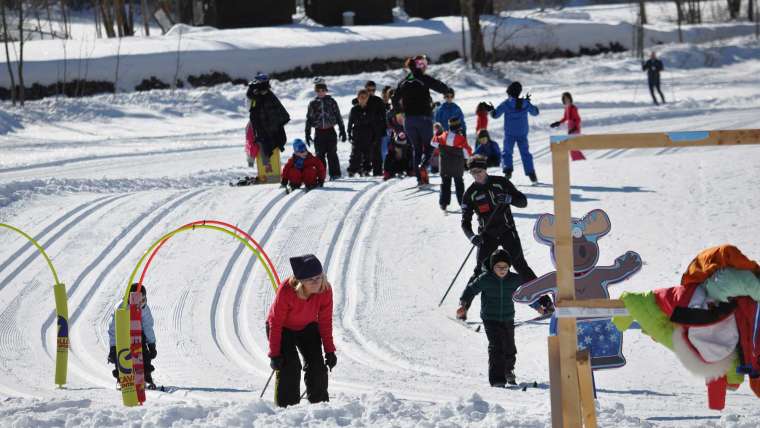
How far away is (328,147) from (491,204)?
7298mm

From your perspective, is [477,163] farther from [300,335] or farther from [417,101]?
[417,101]

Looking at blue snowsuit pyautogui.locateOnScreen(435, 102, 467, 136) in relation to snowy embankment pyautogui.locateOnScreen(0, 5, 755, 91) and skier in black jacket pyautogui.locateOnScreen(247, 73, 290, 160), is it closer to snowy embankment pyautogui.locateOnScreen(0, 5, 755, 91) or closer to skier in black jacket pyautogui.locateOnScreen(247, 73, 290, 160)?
skier in black jacket pyautogui.locateOnScreen(247, 73, 290, 160)

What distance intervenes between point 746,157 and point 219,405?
1087cm

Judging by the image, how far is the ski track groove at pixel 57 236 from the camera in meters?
13.2

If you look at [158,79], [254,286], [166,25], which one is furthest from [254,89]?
[166,25]

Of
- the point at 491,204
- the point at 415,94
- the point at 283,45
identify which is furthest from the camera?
the point at 283,45

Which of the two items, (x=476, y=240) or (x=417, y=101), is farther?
(x=417, y=101)

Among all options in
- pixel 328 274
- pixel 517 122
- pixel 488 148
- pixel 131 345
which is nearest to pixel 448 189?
pixel 517 122

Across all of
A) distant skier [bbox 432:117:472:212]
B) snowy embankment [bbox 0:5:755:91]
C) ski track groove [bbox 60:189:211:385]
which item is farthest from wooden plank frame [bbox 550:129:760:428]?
snowy embankment [bbox 0:5:755:91]

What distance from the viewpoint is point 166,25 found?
46469 millimetres

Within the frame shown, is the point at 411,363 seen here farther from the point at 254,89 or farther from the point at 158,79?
the point at 158,79

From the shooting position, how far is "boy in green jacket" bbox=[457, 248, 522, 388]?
28.9 ft

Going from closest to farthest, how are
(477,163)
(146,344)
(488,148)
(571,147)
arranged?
(571,147), (146,344), (477,163), (488,148)

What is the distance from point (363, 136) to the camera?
17.9 m
